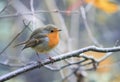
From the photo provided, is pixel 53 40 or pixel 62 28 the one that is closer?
pixel 53 40

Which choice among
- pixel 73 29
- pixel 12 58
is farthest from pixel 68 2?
pixel 12 58

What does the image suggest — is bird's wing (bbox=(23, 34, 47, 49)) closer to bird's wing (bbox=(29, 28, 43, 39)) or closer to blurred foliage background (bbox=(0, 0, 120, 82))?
bird's wing (bbox=(29, 28, 43, 39))

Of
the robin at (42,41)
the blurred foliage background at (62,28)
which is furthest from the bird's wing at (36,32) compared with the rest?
the blurred foliage background at (62,28)

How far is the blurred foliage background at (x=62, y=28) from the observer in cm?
339

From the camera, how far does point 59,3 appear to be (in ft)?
15.6

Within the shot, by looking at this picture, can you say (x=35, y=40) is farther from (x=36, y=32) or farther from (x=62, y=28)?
(x=62, y=28)

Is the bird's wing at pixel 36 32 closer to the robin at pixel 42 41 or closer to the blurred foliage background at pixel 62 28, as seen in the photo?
the robin at pixel 42 41

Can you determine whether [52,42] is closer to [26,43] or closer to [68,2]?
[26,43]

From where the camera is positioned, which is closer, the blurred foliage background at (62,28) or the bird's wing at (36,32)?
the bird's wing at (36,32)

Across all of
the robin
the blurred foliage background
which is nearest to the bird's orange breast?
the robin

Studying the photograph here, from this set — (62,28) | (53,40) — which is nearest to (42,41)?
(53,40)

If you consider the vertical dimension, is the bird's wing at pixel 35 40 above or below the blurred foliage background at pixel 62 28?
above

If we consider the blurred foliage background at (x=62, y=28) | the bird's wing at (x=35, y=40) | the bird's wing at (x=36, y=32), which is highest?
the bird's wing at (x=36, y=32)

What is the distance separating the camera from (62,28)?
3.88m
